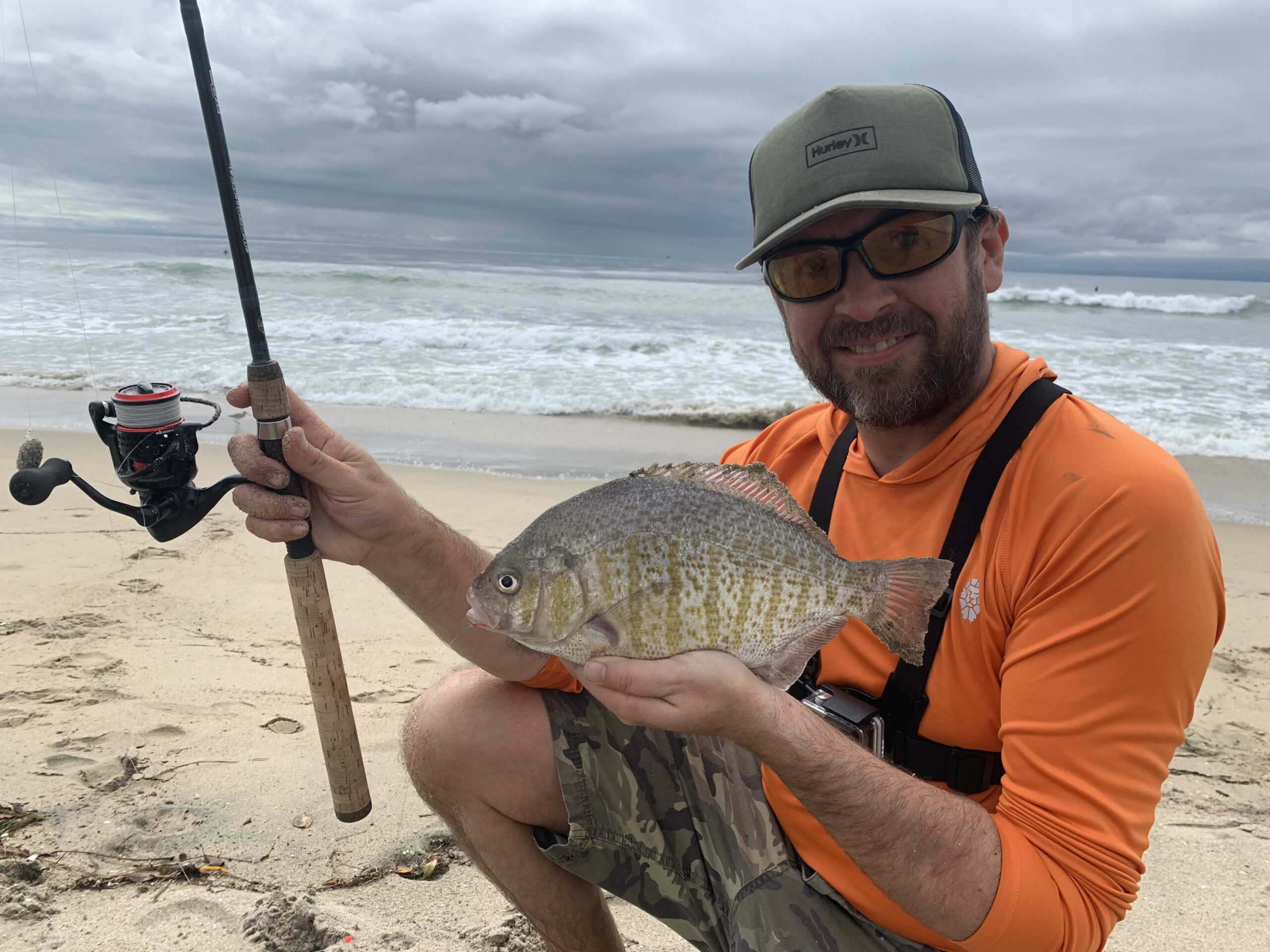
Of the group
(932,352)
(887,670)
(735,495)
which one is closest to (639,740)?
(887,670)

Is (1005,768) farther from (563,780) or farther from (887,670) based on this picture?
(563,780)

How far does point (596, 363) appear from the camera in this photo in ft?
48.3

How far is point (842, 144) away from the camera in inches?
83.4

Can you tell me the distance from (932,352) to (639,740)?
1.37 meters

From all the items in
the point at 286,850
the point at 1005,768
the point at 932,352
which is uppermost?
the point at 932,352

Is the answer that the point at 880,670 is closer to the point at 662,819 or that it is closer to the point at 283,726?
the point at 662,819

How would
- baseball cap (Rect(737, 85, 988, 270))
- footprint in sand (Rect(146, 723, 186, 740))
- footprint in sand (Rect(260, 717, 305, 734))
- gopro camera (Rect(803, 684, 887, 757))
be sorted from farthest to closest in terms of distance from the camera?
1. footprint in sand (Rect(260, 717, 305, 734))
2. footprint in sand (Rect(146, 723, 186, 740))
3. baseball cap (Rect(737, 85, 988, 270))
4. gopro camera (Rect(803, 684, 887, 757))

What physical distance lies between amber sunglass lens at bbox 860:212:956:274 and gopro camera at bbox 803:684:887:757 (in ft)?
3.60

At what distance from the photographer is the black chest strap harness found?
1893 millimetres

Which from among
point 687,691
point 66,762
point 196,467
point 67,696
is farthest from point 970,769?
point 67,696

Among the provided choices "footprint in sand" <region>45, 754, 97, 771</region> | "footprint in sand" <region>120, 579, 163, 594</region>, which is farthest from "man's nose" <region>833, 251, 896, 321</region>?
"footprint in sand" <region>120, 579, 163, 594</region>

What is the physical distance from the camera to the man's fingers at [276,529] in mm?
2285

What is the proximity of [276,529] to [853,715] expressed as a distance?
1620 millimetres

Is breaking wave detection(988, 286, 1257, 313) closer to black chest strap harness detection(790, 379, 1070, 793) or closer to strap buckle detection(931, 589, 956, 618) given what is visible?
black chest strap harness detection(790, 379, 1070, 793)
